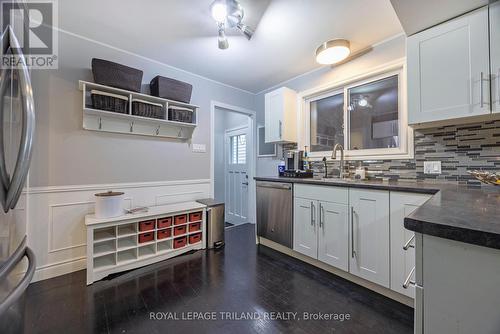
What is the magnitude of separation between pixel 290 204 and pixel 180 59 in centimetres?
225

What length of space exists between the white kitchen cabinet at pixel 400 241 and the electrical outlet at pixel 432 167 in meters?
0.60

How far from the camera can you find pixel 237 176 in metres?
4.14

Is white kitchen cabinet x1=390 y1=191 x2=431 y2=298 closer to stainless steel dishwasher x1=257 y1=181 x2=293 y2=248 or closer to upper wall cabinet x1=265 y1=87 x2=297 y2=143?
stainless steel dishwasher x1=257 y1=181 x2=293 y2=248

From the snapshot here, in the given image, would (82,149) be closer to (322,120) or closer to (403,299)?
(322,120)

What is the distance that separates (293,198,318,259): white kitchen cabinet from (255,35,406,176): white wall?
1.22 m

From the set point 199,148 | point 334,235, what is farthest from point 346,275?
point 199,148

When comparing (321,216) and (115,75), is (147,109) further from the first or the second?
(321,216)

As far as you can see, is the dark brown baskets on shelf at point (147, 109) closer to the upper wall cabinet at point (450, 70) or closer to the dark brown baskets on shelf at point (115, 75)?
the dark brown baskets on shelf at point (115, 75)

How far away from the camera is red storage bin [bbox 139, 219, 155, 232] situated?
2217 millimetres

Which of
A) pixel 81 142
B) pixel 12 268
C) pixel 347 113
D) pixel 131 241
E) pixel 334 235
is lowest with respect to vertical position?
pixel 131 241

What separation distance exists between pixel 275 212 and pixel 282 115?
1.37 meters

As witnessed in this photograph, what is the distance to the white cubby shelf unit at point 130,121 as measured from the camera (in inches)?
83.3

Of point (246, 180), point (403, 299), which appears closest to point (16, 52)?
point (403, 299)

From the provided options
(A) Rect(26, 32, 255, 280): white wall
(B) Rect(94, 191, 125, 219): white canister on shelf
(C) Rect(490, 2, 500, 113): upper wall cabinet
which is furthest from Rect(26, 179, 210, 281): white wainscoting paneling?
(C) Rect(490, 2, 500, 113): upper wall cabinet
